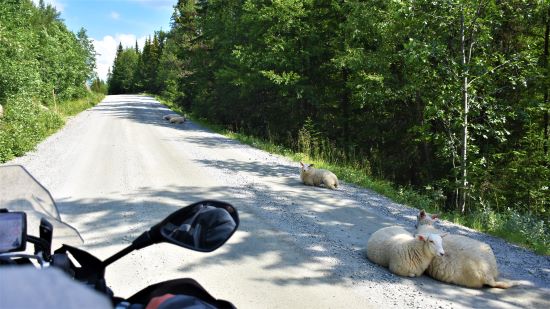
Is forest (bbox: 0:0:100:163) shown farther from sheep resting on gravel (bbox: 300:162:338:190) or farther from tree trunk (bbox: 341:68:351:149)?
tree trunk (bbox: 341:68:351:149)

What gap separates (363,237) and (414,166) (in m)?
12.9

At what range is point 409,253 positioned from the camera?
5.48 meters

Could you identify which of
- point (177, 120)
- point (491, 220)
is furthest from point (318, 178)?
point (177, 120)

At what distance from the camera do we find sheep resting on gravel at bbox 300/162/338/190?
10027 mm

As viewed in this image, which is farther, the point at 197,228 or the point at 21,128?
the point at 21,128

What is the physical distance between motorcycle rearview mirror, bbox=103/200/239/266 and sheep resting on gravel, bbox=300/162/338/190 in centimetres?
822

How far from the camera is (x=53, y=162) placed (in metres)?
11.9

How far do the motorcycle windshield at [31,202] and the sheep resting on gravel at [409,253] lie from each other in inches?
166

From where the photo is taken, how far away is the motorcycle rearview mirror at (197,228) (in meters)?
1.81

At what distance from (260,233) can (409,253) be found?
7.52 ft

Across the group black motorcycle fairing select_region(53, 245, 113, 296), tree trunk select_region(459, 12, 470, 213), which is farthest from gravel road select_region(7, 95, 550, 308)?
tree trunk select_region(459, 12, 470, 213)

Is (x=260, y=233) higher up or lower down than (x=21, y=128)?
lower down

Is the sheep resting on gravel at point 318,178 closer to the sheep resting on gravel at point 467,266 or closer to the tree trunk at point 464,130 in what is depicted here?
the tree trunk at point 464,130

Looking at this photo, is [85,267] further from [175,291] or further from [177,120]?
[177,120]
